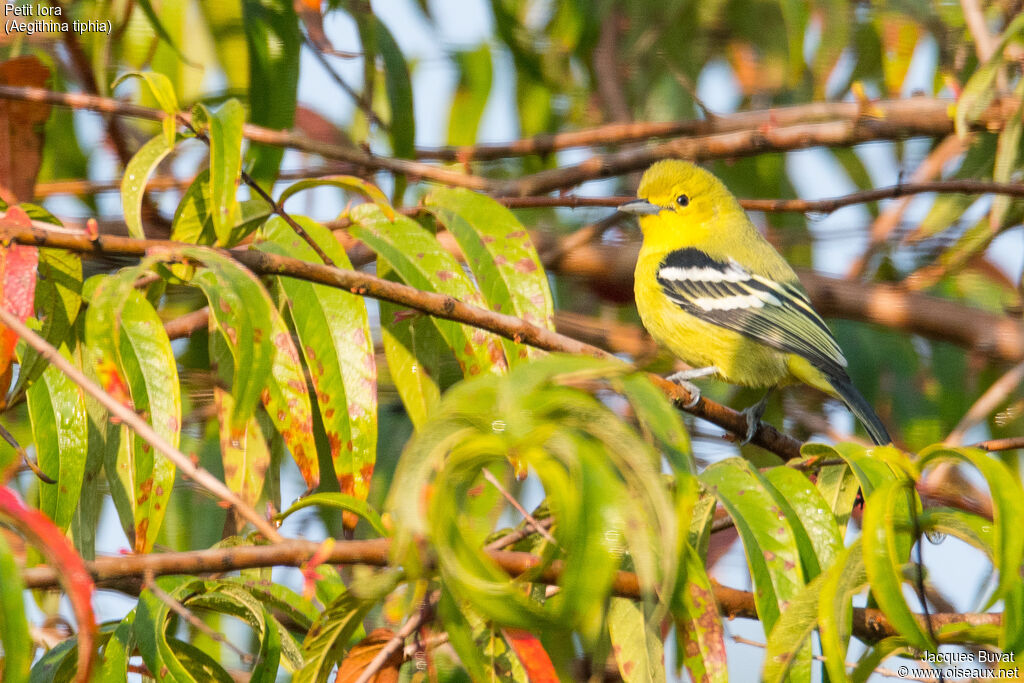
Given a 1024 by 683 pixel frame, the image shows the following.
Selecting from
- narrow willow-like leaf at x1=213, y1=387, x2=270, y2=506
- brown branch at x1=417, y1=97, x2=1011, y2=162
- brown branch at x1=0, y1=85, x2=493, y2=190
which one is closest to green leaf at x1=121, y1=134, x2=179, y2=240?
narrow willow-like leaf at x1=213, y1=387, x2=270, y2=506

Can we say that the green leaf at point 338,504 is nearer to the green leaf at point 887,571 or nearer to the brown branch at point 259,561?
the brown branch at point 259,561

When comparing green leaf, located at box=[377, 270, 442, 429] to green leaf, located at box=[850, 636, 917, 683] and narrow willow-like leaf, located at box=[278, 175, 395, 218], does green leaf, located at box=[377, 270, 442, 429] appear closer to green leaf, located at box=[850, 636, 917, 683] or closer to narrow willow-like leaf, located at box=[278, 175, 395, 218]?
narrow willow-like leaf, located at box=[278, 175, 395, 218]

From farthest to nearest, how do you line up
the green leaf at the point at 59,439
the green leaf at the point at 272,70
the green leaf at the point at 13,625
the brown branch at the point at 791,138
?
the brown branch at the point at 791,138, the green leaf at the point at 272,70, the green leaf at the point at 59,439, the green leaf at the point at 13,625

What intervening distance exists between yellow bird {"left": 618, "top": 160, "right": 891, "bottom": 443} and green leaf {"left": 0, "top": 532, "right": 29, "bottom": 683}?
3.25 m

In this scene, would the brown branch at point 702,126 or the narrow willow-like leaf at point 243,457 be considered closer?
the narrow willow-like leaf at point 243,457

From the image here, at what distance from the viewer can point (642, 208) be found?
16.9ft

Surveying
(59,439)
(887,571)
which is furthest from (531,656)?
(59,439)

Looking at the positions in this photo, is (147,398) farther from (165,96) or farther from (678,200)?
(678,200)

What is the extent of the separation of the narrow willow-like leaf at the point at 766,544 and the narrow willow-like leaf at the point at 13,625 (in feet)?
4.12

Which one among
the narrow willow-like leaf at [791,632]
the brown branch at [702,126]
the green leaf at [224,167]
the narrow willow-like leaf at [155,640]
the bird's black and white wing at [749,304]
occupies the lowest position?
the bird's black and white wing at [749,304]

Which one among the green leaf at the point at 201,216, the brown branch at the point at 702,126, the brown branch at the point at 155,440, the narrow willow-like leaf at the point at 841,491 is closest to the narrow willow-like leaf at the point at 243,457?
the green leaf at the point at 201,216

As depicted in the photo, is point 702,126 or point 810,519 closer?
point 810,519

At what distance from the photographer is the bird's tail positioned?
4.17 meters

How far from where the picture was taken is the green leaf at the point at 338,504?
1.85 m
